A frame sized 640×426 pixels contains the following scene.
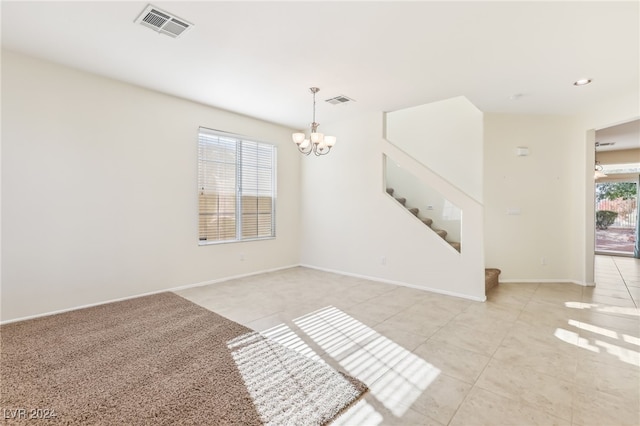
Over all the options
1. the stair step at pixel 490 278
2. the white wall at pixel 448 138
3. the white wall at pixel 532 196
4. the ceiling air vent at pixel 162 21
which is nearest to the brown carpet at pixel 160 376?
the ceiling air vent at pixel 162 21

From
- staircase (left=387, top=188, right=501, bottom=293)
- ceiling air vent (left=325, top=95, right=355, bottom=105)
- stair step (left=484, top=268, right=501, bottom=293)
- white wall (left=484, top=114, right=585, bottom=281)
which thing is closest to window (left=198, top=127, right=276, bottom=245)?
ceiling air vent (left=325, top=95, right=355, bottom=105)

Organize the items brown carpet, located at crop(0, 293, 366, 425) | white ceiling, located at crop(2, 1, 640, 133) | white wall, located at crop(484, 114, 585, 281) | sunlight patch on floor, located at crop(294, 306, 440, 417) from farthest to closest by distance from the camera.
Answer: white wall, located at crop(484, 114, 585, 281)
white ceiling, located at crop(2, 1, 640, 133)
sunlight patch on floor, located at crop(294, 306, 440, 417)
brown carpet, located at crop(0, 293, 366, 425)

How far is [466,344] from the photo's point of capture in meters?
2.77

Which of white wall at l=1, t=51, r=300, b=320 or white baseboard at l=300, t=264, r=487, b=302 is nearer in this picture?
white wall at l=1, t=51, r=300, b=320

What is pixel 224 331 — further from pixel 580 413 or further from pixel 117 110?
pixel 117 110

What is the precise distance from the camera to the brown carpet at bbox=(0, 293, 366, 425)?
1.83 metres

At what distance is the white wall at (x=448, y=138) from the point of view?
17.4 feet

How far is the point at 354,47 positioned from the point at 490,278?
13.1 feet

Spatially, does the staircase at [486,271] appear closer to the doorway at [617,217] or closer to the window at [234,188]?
the window at [234,188]

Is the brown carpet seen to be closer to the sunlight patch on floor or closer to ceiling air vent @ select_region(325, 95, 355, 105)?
the sunlight patch on floor

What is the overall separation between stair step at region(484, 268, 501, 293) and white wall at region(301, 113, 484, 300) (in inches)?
17.3

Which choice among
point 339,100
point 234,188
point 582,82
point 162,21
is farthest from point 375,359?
point 582,82

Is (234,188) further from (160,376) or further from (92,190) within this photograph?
(160,376)

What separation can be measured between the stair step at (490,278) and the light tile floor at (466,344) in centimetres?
14
